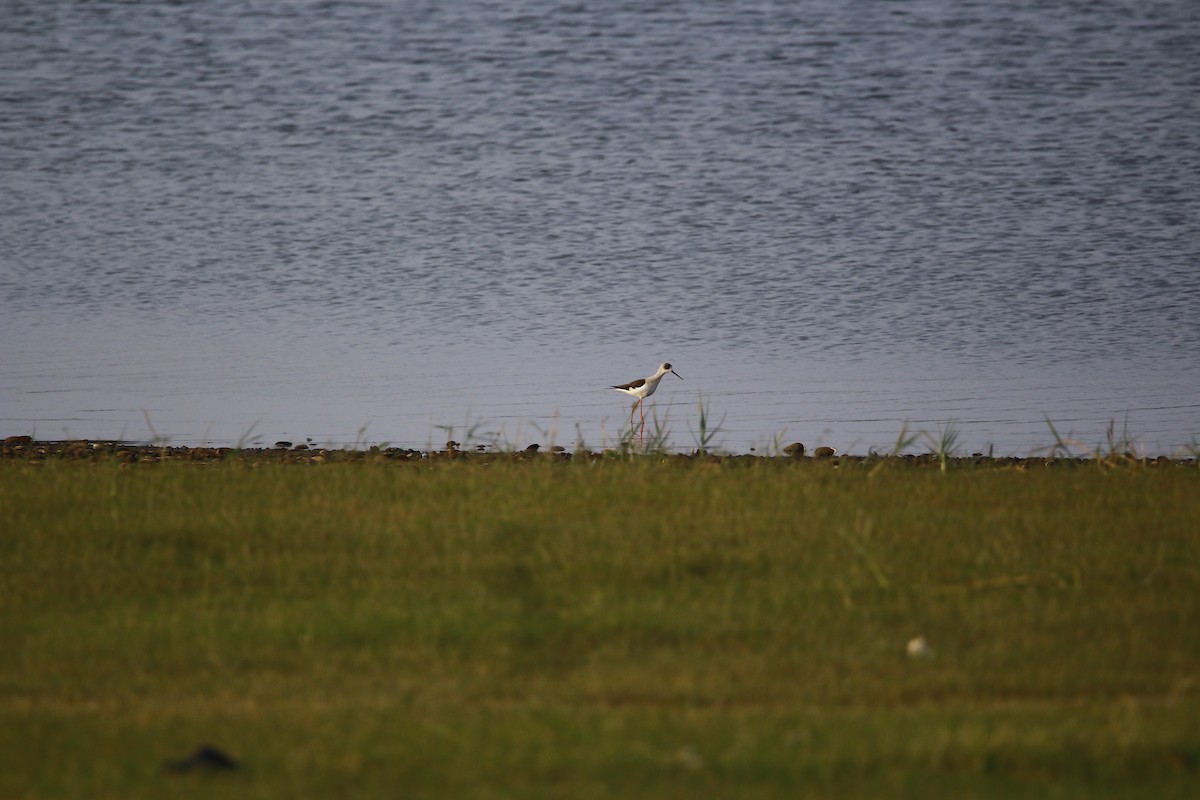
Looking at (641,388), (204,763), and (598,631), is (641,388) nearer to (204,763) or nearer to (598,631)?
(598,631)

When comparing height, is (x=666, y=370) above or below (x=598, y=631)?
above

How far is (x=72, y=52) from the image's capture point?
35.3 meters

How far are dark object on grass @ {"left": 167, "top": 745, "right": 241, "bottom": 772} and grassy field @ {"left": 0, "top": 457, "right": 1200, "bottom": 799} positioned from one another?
76 mm

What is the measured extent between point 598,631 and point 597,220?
20.0 m

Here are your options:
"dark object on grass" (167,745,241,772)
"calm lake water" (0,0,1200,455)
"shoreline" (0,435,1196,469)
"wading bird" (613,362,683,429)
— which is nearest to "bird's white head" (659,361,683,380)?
"wading bird" (613,362,683,429)

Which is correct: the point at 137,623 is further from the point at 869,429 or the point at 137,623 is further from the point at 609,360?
the point at 609,360

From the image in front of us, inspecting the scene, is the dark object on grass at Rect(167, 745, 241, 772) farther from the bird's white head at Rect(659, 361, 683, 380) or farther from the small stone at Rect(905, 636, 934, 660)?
the bird's white head at Rect(659, 361, 683, 380)

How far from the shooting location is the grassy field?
584 centimetres

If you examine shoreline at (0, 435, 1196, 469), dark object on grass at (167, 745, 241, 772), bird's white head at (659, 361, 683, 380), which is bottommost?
dark object on grass at (167, 745, 241, 772)

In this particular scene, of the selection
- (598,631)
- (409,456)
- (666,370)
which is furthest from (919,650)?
(666,370)

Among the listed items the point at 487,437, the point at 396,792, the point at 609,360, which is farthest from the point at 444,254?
the point at 396,792

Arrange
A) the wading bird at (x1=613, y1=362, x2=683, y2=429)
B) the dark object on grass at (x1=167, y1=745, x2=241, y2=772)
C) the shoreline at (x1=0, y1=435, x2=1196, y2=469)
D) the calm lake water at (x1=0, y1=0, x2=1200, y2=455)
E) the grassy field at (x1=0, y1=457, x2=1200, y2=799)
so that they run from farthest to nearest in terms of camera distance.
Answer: the calm lake water at (x1=0, y1=0, x2=1200, y2=455)
the wading bird at (x1=613, y1=362, x2=683, y2=429)
the shoreline at (x1=0, y1=435, x2=1196, y2=469)
the grassy field at (x1=0, y1=457, x2=1200, y2=799)
the dark object on grass at (x1=167, y1=745, x2=241, y2=772)

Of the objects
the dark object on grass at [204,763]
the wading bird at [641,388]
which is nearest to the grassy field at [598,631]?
the dark object on grass at [204,763]

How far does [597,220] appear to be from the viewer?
27.2 metres
